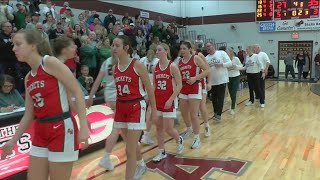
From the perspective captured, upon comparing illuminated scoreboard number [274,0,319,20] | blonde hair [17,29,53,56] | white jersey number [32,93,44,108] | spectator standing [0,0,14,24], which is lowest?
white jersey number [32,93,44,108]

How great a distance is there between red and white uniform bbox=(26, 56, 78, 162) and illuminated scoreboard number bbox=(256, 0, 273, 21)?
57.2 ft

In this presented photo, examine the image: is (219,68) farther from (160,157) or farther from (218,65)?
(160,157)

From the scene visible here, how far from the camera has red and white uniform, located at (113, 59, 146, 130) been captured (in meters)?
3.54

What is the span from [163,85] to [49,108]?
98.2 inches

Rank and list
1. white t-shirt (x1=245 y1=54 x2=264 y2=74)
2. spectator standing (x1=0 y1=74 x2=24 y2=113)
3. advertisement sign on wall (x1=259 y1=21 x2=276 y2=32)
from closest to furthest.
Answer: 1. spectator standing (x1=0 y1=74 x2=24 y2=113)
2. white t-shirt (x1=245 y1=54 x2=264 y2=74)
3. advertisement sign on wall (x1=259 y1=21 x2=276 y2=32)

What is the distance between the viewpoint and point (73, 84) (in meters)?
2.37

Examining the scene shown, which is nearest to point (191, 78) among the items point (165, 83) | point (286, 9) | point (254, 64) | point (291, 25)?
point (165, 83)

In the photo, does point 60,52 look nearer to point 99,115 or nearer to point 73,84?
point 73,84

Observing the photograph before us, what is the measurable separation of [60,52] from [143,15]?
47.8 feet

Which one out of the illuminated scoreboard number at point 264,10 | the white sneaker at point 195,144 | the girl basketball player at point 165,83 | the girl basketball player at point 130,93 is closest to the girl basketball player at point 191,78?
the white sneaker at point 195,144

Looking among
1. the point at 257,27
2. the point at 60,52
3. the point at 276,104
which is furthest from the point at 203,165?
the point at 257,27

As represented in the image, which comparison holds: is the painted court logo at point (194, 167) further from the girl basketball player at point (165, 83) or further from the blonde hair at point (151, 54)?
the blonde hair at point (151, 54)

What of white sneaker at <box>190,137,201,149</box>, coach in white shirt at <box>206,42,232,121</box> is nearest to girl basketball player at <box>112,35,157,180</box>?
white sneaker at <box>190,137,201,149</box>

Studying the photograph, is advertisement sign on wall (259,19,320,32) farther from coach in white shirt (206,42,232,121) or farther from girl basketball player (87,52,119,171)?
girl basketball player (87,52,119,171)
